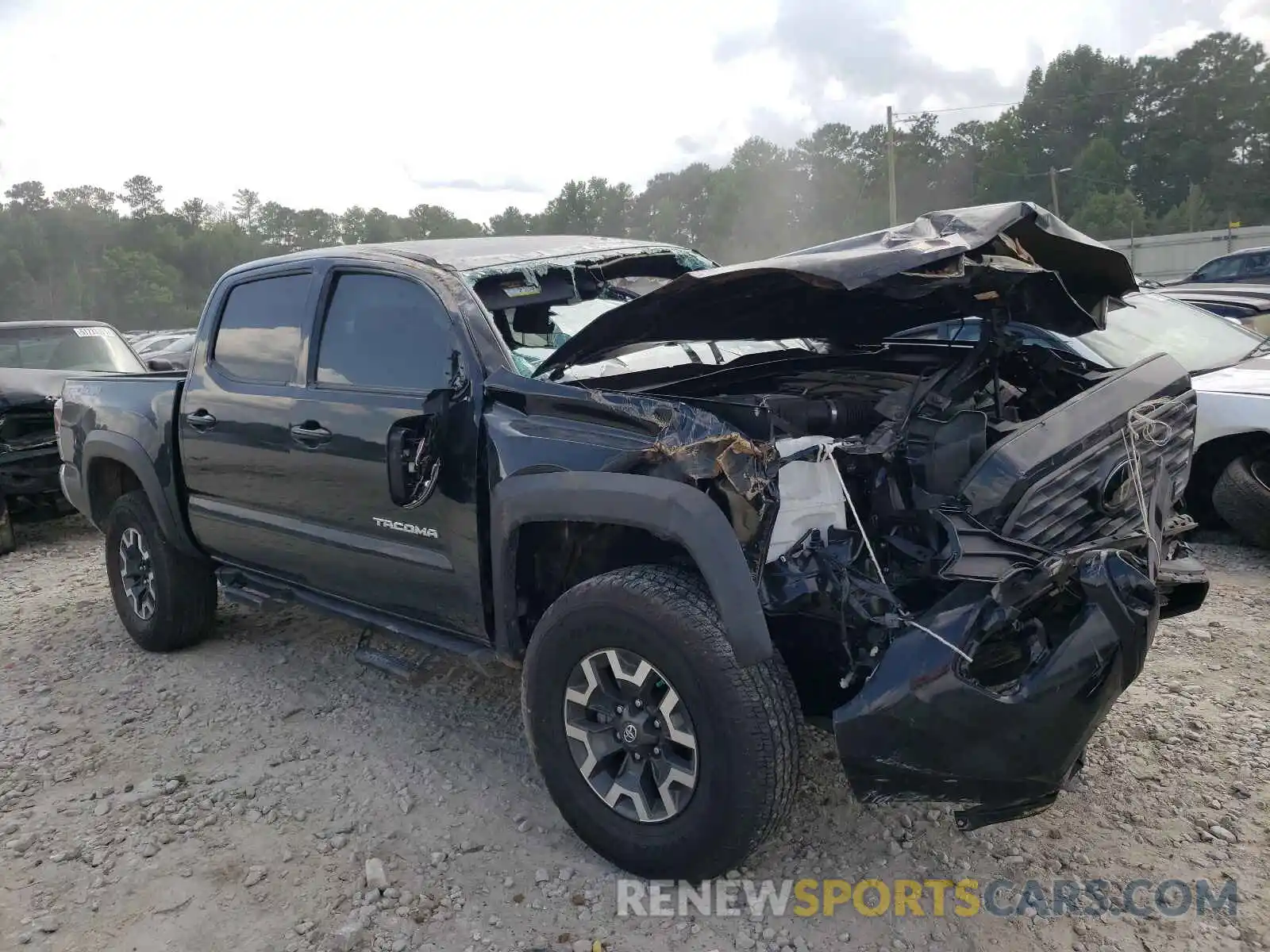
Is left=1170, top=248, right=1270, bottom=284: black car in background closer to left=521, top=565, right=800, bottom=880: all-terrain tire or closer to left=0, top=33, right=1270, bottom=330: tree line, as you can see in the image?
left=521, top=565, right=800, bottom=880: all-terrain tire

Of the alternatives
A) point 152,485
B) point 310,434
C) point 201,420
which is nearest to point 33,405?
point 152,485

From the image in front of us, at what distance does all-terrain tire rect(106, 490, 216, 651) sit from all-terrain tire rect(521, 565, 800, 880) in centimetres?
273

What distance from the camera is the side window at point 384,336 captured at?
3.38 metres

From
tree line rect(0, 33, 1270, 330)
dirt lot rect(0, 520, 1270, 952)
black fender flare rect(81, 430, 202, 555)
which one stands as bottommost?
dirt lot rect(0, 520, 1270, 952)

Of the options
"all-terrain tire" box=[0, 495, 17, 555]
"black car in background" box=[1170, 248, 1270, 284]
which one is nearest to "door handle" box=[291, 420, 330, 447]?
"all-terrain tire" box=[0, 495, 17, 555]

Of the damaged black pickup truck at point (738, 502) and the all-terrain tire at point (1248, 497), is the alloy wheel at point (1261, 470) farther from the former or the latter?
the damaged black pickup truck at point (738, 502)

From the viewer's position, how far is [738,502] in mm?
2570

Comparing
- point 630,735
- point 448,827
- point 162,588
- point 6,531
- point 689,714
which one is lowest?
point 448,827

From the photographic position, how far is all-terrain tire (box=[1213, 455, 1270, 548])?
4988 millimetres

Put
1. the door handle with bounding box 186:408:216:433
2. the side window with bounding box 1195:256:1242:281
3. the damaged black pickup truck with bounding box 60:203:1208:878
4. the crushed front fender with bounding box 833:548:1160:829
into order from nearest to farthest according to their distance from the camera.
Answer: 1. the crushed front fender with bounding box 833:548:1160:829
2. the damaged black pickup truck with bounding box 60:203:1208:878
3. the door handle with bounding box 186:408:216:433
4. the side window with bounding box 1195:256:1242:281

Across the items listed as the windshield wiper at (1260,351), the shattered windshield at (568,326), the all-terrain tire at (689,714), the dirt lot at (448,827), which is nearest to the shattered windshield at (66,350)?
the dirt lot at (448,827)

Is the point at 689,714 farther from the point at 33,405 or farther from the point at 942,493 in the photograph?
the point at 33,405

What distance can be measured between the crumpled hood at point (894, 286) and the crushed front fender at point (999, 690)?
0.90 metres

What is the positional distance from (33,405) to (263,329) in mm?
4512
